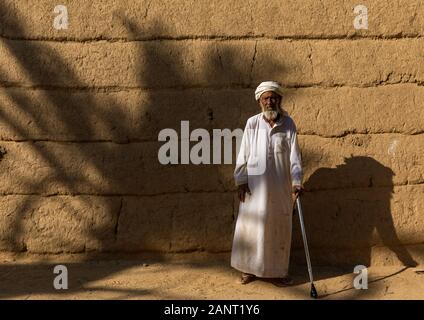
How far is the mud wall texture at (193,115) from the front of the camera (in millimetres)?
4664

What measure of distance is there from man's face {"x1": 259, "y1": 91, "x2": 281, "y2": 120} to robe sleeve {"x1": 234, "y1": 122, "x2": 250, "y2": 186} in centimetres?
19

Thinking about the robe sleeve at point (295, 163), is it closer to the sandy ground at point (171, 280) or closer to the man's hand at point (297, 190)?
the man's hand at point (297, 190)

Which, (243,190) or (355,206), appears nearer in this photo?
(243,190)

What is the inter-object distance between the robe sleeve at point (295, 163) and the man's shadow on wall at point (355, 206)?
0.52 meters

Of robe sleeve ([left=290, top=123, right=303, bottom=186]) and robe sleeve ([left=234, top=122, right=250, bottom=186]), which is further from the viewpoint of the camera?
robe sleeve ([left=234, top=122, right=250, bottom=186])

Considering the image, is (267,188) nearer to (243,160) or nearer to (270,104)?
(243,160)

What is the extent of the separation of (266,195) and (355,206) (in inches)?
35.7

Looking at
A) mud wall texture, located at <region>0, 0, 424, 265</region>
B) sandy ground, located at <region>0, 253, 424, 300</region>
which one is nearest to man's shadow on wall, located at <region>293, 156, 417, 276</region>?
mud wall texture, located at <region>0, 0, 424, 265</region>

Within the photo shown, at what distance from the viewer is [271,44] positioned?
471 centimetres

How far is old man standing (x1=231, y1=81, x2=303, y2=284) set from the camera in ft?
13.8

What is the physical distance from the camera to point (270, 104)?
13.8 ft

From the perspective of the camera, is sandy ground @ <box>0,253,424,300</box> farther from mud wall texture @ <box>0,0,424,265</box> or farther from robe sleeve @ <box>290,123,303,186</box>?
robe sleeve @ <box>290,123,303,186</box>

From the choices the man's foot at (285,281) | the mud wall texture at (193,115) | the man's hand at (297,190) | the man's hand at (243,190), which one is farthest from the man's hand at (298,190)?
the man's foot at (285,281)

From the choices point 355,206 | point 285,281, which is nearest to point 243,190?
point 285,281
